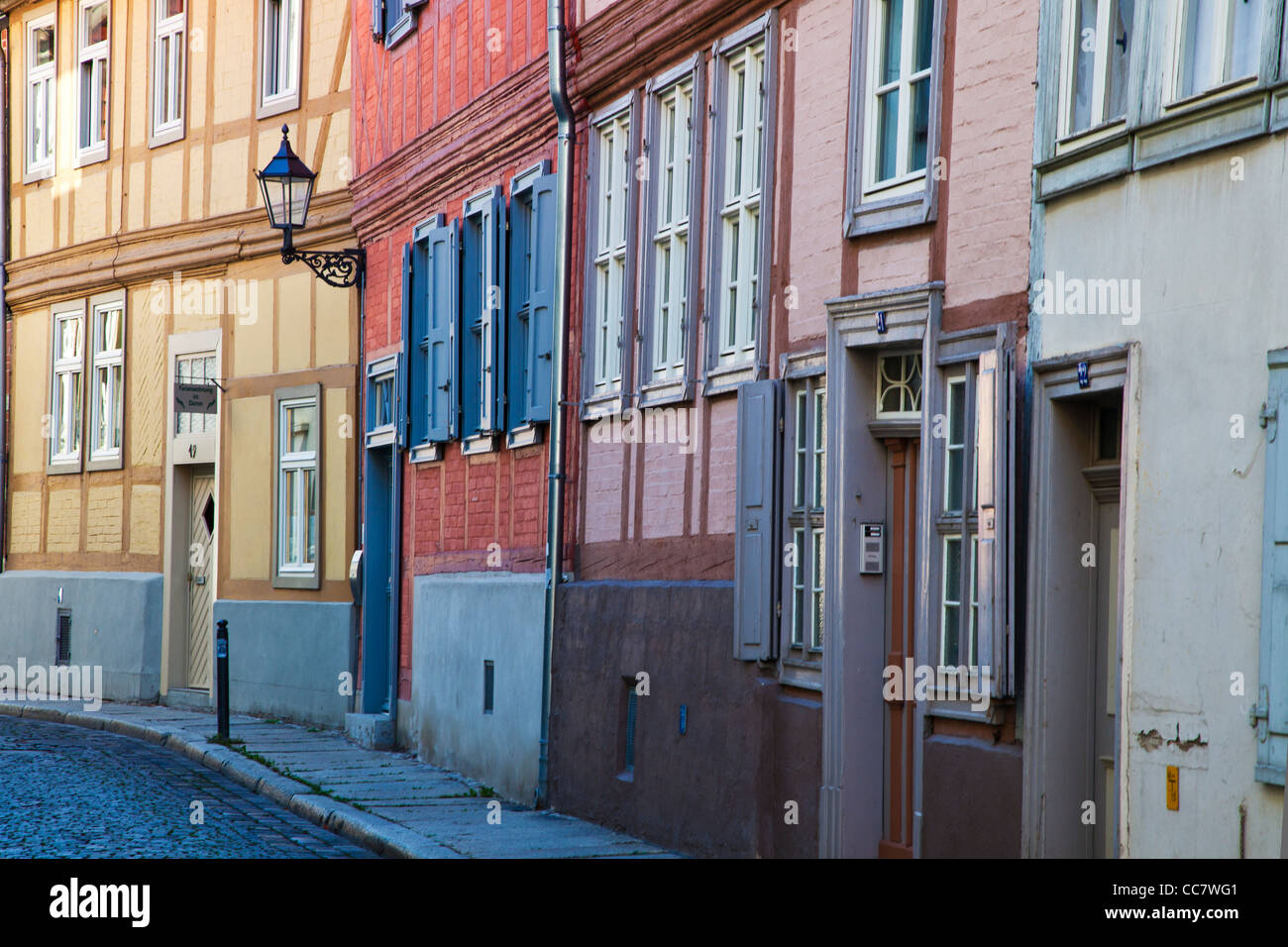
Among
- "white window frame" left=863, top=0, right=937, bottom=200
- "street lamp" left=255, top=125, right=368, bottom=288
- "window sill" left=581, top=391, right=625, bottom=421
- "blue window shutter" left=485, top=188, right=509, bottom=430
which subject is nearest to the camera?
"white window frame" left=863, top=0, right=937, bottom=200

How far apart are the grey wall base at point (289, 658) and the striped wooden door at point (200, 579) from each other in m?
0.98

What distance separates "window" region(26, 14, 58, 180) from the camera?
24375 millimetres

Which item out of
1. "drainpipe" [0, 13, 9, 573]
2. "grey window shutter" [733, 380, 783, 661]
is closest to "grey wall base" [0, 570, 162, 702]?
"drainpipe" [0, 13, 9, 573]

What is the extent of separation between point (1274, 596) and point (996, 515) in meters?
1.81

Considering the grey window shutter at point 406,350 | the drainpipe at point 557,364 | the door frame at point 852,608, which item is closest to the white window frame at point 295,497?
the grey window shutter at point 406,350

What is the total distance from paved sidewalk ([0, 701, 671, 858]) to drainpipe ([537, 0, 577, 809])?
0.86 metres

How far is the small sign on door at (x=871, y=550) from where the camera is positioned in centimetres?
997

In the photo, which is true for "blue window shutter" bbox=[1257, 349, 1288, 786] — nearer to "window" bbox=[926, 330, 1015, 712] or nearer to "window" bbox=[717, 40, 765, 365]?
"window" bbox=[926, 330, 1015, 712]

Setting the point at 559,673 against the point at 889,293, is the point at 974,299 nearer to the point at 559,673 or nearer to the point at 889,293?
the point at 889,293

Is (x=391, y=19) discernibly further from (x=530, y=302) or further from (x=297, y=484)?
(x=530, y=302)

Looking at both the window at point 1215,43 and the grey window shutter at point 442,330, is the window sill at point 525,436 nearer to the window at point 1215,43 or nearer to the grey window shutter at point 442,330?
the grey window shutter at point 442,330
